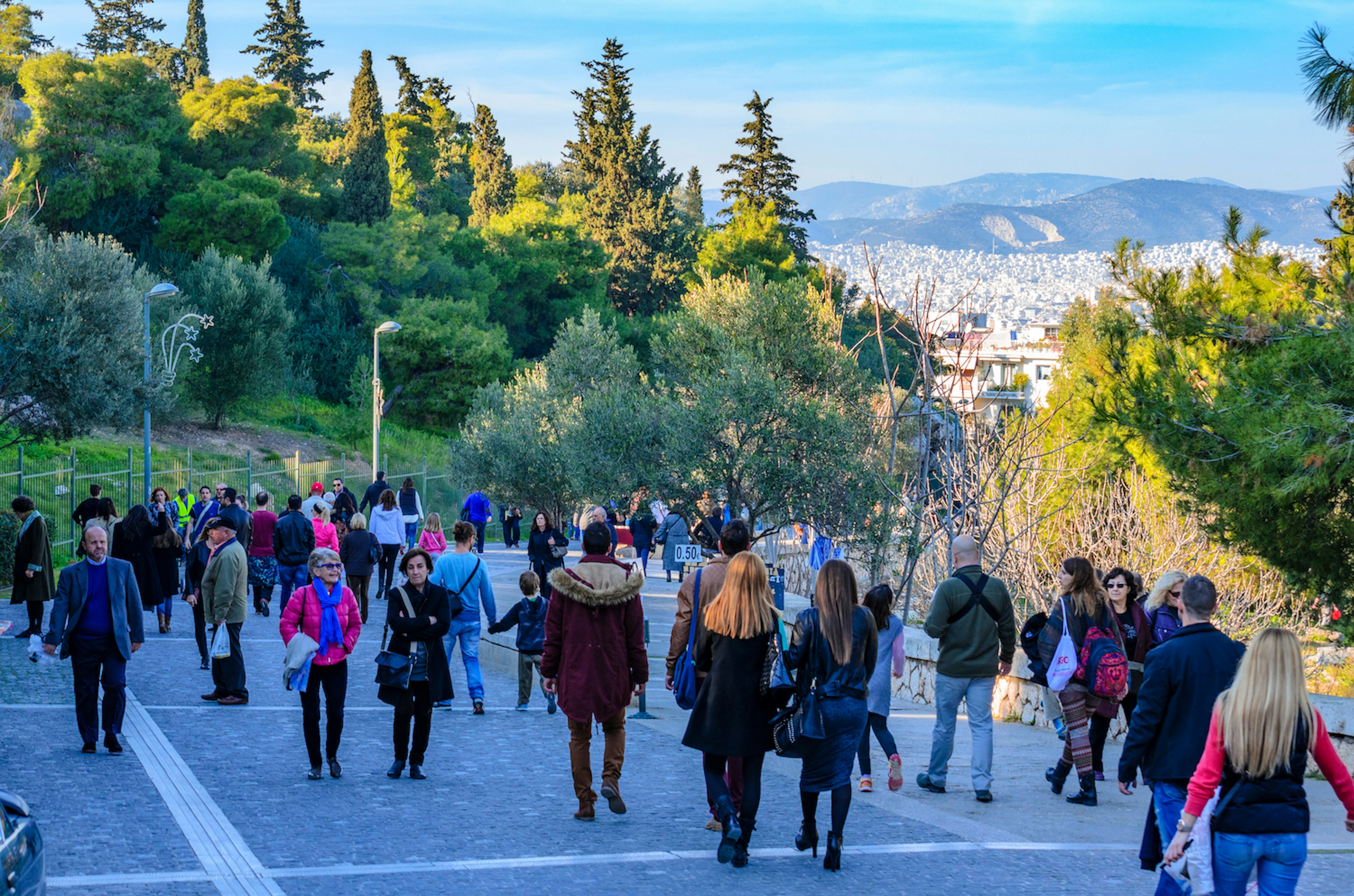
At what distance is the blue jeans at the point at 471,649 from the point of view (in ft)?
35.4

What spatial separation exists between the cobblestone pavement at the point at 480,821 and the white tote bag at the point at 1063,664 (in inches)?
31.5

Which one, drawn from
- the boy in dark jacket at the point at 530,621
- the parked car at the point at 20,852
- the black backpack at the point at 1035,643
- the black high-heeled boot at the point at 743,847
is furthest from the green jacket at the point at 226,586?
the black backpack at the point at 1035,643

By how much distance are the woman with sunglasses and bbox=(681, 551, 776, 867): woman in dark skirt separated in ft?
9.81

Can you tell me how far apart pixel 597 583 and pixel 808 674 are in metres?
1.47

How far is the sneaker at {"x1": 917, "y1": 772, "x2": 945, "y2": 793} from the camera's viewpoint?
7.97 m

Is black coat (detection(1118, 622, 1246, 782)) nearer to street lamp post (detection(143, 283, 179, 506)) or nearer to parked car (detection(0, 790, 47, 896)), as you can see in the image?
parked car (detection(0, 790, 47, 896))

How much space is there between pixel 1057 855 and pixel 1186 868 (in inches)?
86.3

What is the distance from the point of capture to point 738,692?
6.14 metres

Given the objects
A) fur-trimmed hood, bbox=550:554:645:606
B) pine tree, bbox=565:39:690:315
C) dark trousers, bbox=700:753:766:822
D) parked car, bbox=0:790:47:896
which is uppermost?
pine tree, bbox=565:39:690:315

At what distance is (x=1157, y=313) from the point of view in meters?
12.4

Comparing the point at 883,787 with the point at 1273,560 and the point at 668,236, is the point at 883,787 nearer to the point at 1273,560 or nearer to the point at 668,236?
the point at 1273,560

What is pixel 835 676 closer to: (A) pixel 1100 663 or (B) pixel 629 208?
(A) pixel 1100 663

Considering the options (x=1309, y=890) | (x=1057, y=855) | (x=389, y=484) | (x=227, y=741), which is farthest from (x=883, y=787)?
(x=389, y=484)

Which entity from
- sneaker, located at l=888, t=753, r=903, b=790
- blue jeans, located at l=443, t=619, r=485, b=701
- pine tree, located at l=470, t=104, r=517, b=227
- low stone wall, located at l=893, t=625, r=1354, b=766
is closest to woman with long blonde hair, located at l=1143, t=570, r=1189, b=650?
low stone wall, located at l=893, t=625, r=1354, b=766
